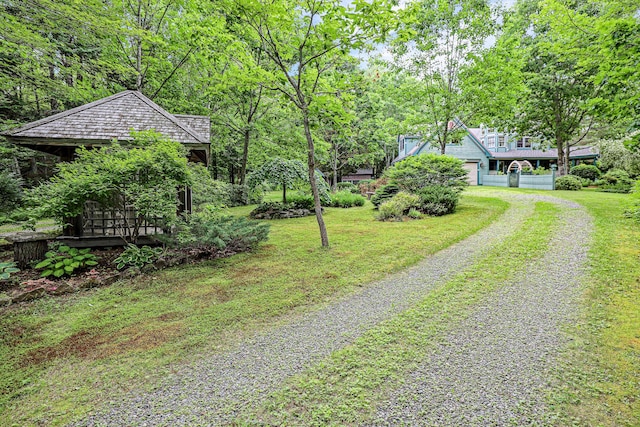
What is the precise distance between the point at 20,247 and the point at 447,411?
24.4 ft

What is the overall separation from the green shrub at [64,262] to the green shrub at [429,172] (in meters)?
11.0

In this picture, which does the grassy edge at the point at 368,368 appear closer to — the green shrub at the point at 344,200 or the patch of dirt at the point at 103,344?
the patch of dirt at the point at 103,344

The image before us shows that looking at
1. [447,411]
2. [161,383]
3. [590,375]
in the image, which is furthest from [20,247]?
[590,375]

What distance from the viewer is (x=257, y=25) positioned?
246 inches

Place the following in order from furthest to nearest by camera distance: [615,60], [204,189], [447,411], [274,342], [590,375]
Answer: [204,189]
[615,60]
[274,342]
[590,375]
[447,411]

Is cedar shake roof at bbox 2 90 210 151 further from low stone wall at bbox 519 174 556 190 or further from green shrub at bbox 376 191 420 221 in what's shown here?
low stone wall at bbox 519 174 556 190

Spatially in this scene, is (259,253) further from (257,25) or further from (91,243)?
(257,25)

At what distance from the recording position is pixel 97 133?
6.88m

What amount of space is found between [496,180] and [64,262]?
27.9 m

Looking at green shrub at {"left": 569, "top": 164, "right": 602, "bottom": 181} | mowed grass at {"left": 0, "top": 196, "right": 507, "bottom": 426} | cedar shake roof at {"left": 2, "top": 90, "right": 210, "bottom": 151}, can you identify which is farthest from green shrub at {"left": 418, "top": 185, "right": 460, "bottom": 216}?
green shrub at {"left": 569, "top": 164, "right": 602, "bottom": 181}

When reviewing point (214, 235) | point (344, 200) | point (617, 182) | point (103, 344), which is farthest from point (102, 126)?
point (617, 182)

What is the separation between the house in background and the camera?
26694mm

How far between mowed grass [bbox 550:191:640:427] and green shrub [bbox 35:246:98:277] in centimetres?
695

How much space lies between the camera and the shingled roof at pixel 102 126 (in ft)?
21.3
